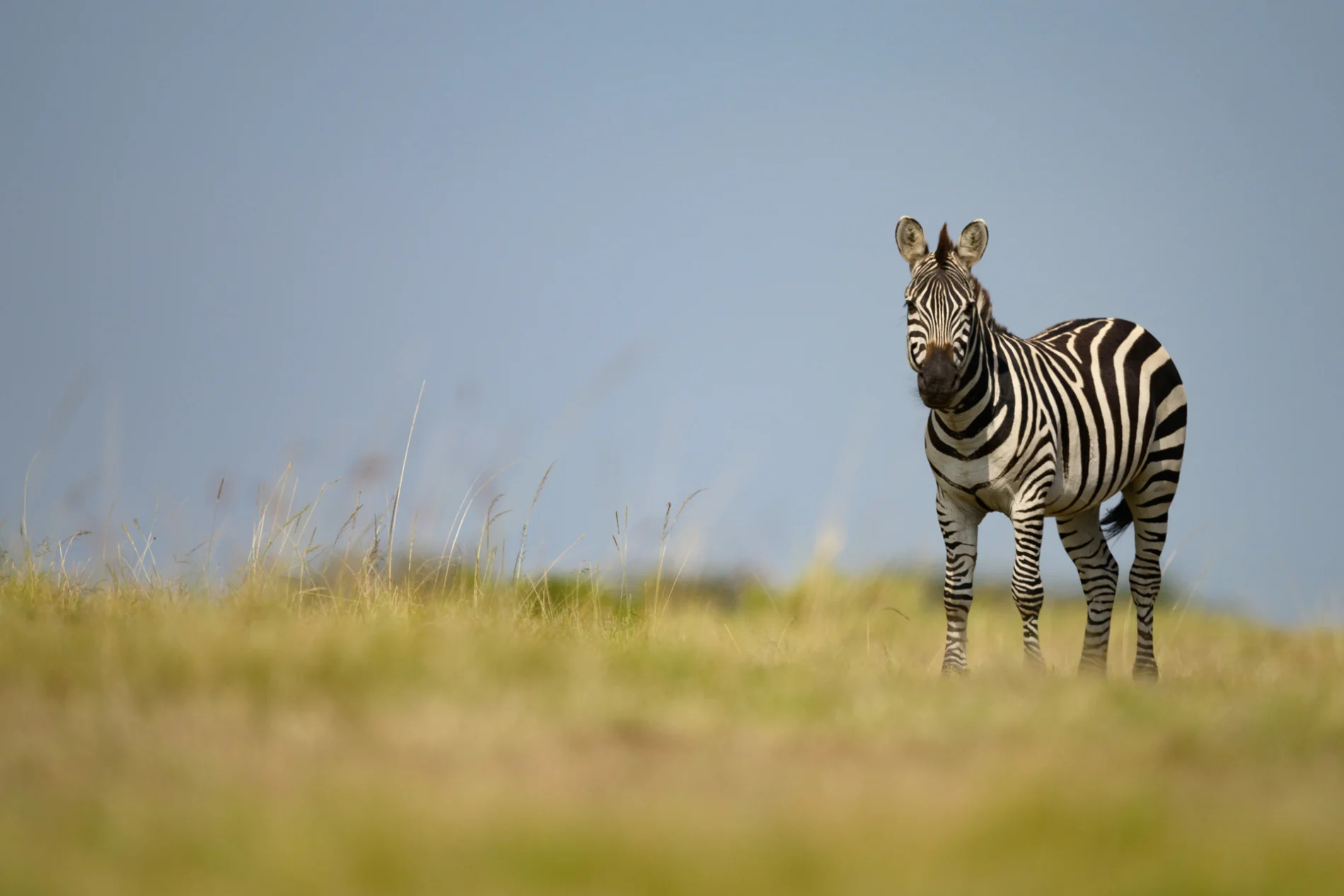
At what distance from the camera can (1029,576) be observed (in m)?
6.74

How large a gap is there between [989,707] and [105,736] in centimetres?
314

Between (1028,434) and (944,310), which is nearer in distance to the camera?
(944,310)

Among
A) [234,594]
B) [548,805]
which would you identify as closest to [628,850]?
[548,805]

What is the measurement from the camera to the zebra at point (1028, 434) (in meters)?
6.50

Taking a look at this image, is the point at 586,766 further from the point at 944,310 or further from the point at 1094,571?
the point at 1094,571

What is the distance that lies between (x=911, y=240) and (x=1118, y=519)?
9.23 ft

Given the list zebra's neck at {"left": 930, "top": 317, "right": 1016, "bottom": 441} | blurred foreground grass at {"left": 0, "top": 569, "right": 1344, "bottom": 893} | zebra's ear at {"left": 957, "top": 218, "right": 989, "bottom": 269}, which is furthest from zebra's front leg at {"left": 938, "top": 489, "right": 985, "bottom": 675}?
zebra's ear at {"left": 957, "top": 218, "right": 989, "bottom": 269}

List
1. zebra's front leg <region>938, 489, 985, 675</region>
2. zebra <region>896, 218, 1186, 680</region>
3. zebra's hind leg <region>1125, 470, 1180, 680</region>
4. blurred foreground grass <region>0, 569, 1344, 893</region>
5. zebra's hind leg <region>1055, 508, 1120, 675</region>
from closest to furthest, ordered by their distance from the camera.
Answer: blurred foreground grass <region>0, 569, 1344, 893</region> → zebra <region>896, 218, 1186, 680</region> → zebra's front leg <region>938, 489, 985, 675</region> → zebra's hind leg <region>1055, 508, 1120, 675</region> → zebra's hind leg <region>1125, 470, 1180, 680</region>

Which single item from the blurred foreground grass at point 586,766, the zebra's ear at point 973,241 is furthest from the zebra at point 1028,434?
the blurred foreground grass at point 586,766

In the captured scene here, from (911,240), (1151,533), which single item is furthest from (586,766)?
(1151,533)

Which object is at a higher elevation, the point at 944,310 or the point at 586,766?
the point at 944,310

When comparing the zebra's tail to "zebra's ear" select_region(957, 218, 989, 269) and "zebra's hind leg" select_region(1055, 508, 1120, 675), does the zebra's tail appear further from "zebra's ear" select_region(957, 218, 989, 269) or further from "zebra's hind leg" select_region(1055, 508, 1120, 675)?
"zebra's ear" select_region(957, 218, 989, 269)

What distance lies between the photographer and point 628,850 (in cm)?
264

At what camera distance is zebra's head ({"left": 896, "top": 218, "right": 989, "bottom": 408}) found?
6.24 m
